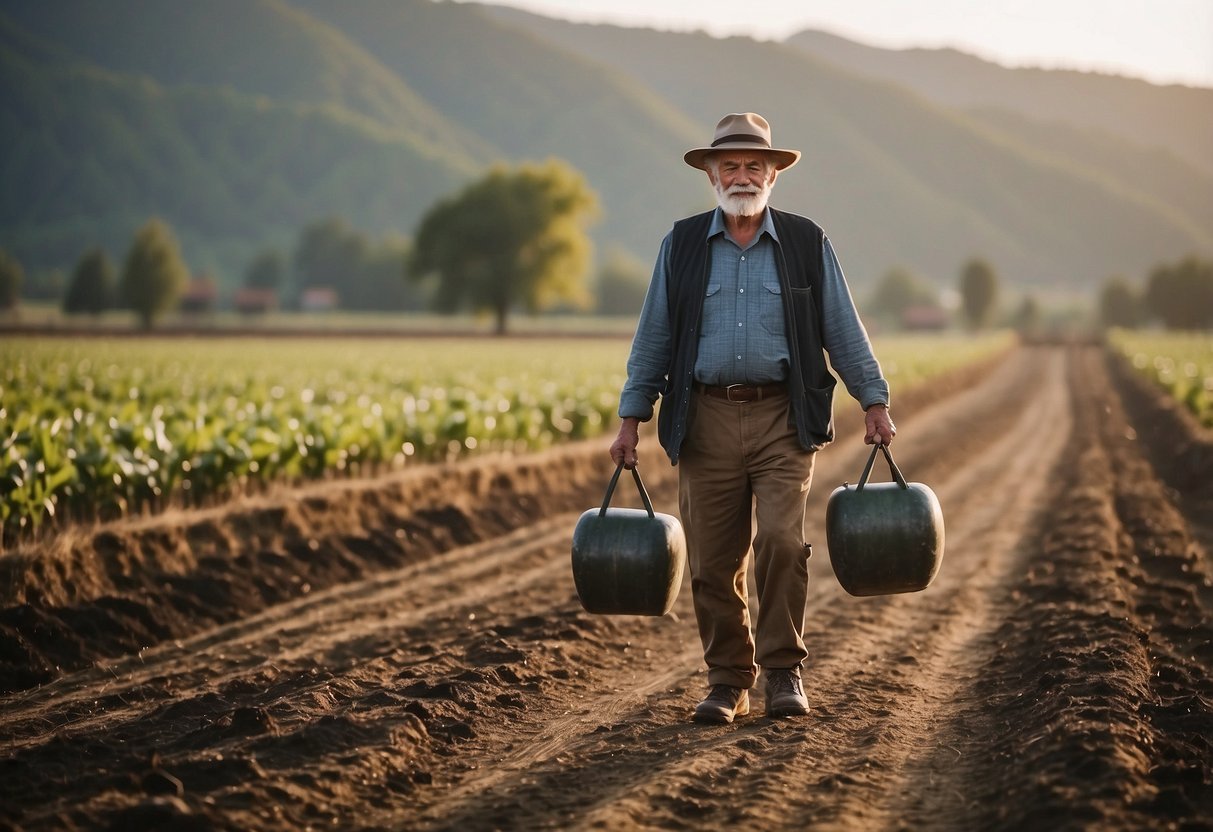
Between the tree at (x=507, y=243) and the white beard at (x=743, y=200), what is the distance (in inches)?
2563

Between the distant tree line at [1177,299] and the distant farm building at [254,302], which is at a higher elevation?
the distant tree line at [1177,299]

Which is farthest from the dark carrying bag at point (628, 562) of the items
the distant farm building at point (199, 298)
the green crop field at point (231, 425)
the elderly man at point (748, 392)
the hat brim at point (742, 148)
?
the distant farm building at point (199, 298)

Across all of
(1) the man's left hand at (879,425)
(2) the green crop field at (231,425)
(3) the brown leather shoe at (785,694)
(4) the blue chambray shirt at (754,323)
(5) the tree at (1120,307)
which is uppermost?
(5) the tree at (1120,307)

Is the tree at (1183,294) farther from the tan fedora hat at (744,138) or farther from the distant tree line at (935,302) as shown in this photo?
the tan fedora hat at (744,138)

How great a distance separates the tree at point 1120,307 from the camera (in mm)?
144375

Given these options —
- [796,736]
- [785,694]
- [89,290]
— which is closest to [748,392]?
[785,694]

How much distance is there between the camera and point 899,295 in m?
166

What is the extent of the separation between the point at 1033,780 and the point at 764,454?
172cm

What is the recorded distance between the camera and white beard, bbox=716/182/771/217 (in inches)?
214

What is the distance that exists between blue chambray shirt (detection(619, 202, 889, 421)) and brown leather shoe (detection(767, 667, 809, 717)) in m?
1.24

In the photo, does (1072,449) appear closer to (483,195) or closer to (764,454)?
(764,454)

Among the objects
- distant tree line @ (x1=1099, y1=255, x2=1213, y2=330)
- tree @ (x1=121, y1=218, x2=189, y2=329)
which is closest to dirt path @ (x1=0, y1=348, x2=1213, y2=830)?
tree @ (x1=121, y1=218, x2=189, y2=329)

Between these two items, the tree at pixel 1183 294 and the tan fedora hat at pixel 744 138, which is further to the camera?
the tree at pixel 1183 294

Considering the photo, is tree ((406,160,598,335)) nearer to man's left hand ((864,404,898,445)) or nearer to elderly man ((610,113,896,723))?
elderly man ((610,113,896,723))
